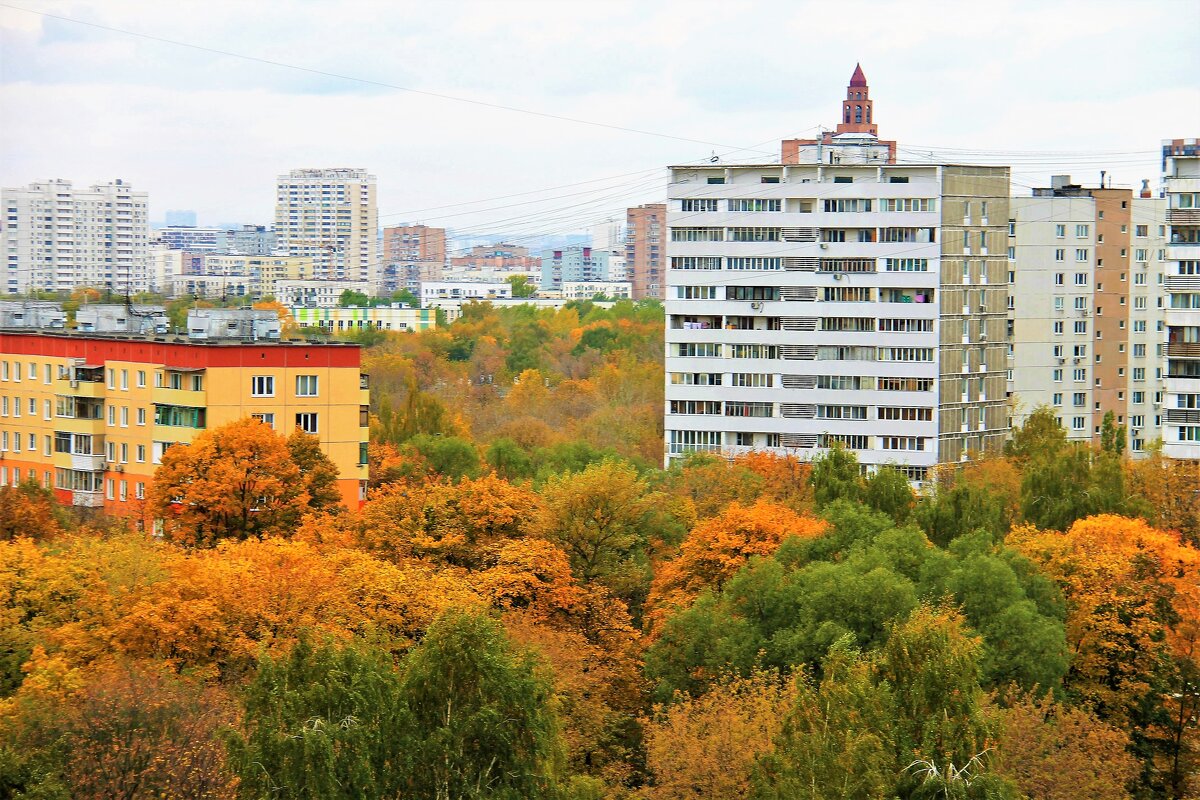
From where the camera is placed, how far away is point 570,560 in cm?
3650

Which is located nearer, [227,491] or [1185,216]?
[227,491]

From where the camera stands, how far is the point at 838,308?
205 ft

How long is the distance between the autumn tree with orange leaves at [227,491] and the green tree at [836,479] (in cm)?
1128

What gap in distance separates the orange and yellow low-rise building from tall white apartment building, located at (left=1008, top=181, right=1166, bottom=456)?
28.4m

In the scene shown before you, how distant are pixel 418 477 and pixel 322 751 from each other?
28.9m

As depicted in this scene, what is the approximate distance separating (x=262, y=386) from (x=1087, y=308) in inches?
1369

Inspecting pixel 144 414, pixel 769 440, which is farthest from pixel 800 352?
pixel 144 414

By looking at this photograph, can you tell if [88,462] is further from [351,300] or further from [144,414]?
[351,300]

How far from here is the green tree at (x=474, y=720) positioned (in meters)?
22.3

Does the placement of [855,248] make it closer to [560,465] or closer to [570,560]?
[560,465]

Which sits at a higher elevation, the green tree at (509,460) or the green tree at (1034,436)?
the green tree at (1034,436)

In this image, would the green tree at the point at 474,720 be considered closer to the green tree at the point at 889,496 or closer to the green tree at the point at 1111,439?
the green tree at the point at 889,496

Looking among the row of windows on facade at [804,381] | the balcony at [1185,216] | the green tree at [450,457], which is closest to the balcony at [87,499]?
the green tree at [450,457]

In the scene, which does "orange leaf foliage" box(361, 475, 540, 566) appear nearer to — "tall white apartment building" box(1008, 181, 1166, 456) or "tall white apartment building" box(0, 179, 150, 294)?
"tall white apartment building" box(1008, 181, 1166, 456)
